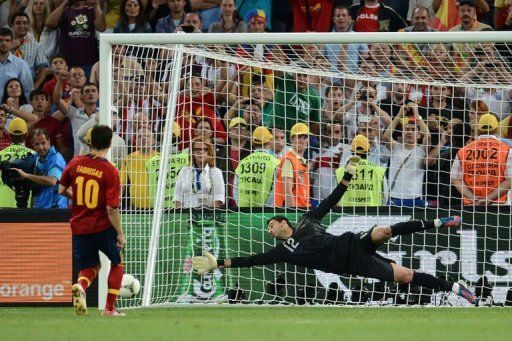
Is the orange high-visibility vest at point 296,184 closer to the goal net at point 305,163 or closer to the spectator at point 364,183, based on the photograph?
the goal net at point 305,163

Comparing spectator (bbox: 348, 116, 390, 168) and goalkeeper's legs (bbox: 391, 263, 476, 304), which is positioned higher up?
spectator (bbox: 348, 116, 390, 168)

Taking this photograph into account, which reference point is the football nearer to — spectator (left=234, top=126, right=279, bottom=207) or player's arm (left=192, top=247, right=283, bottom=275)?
player's arm (left=192, top=247, right=283, bottom=275)

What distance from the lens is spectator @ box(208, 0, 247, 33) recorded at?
65.9ft

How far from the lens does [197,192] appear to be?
15977 mm

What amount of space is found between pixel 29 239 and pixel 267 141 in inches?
138

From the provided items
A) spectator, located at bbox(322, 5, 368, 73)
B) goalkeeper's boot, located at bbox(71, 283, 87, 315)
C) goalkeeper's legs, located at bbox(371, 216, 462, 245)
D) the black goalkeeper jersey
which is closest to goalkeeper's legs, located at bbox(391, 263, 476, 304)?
goalkeeper's legs, located at bbox(371, 216, 462, 245)

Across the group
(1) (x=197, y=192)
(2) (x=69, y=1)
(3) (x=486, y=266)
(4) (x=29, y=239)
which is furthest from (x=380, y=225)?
(2) (x=69, y=1)

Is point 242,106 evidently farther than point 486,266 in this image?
Yes

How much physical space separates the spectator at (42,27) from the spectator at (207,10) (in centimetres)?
275

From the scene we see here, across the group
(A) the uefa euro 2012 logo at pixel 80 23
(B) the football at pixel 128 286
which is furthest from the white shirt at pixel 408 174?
(A) the uefa euro 2012 logo at pixel 80 23

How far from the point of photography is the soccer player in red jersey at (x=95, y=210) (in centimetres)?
1230

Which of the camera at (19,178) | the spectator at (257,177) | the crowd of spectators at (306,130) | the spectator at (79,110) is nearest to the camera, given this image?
the crowd of spectators at (306,130)

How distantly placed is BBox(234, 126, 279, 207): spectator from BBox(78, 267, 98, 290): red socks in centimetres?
389

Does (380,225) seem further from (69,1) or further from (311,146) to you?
(69,1)
